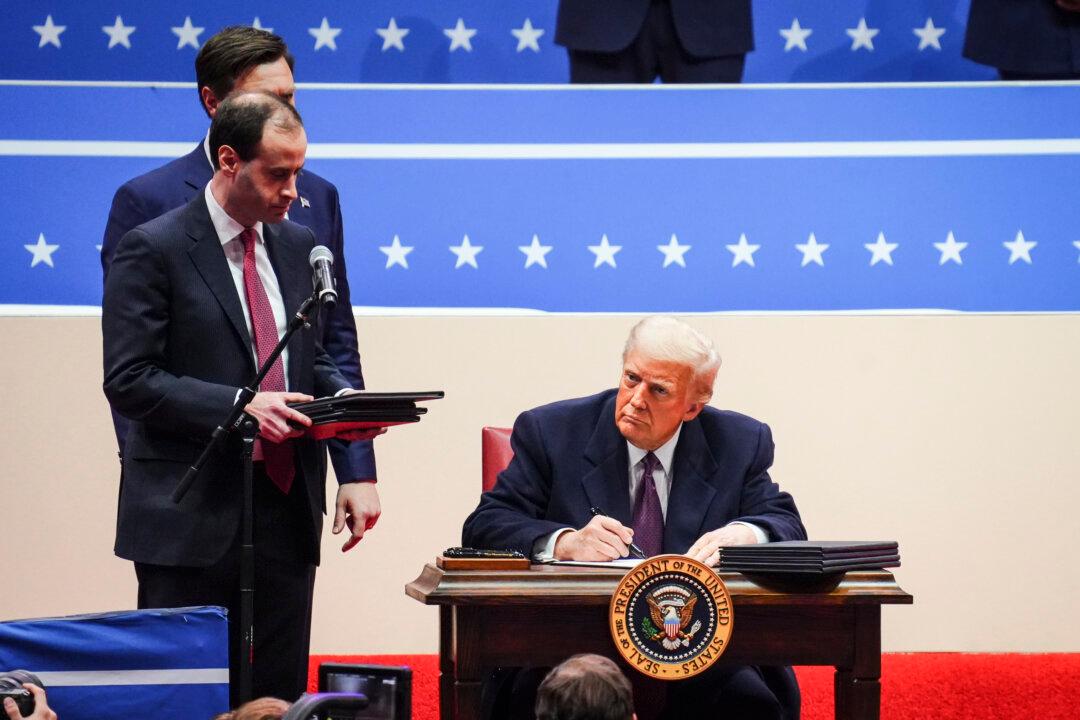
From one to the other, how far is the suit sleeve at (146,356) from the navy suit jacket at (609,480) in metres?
0.62

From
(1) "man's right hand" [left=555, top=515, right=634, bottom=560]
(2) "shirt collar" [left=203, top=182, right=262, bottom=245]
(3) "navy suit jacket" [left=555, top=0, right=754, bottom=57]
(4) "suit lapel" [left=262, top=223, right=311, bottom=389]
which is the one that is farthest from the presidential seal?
(3) "navy suit jacket" [left=555, top=0, right=754, bottom=57]

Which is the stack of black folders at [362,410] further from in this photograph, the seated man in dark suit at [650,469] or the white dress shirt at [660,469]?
the white dress shirt at [660,469]

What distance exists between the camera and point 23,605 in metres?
4.26

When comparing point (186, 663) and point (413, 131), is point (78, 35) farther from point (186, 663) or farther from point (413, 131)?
point (186, 663)

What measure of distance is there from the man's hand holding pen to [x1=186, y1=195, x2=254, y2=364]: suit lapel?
0.71 m

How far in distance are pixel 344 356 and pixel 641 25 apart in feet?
6.98

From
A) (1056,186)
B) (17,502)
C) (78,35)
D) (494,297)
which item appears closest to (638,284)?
(494,297)

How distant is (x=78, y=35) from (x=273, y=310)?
9.56ft

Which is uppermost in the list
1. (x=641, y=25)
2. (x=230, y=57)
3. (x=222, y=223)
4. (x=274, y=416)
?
(x=641, y=25)

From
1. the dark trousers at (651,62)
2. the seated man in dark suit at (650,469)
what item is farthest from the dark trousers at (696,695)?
the dark trousers at (651,62)

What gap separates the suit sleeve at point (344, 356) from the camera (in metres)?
2.98

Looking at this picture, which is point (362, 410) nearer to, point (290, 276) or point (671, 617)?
point (290, 276)

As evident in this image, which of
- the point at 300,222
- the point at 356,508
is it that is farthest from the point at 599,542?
the point at 300,222

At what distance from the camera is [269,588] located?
8.87 feet
